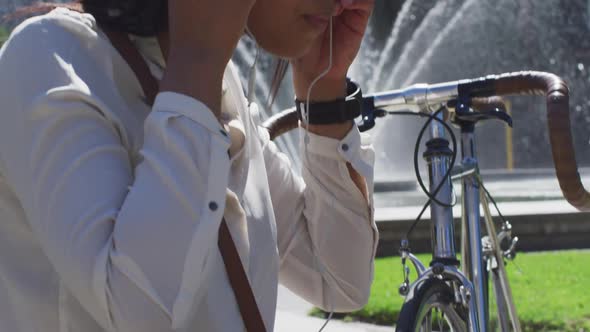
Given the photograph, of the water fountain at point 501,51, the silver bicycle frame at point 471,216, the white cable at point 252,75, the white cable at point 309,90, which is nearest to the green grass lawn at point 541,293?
the silver bicycle frame at point 471,216

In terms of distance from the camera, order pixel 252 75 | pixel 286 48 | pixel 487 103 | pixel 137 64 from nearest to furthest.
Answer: pixel 137 64 → pixel 286 48 → pixel 252 75 → pixel 487 103

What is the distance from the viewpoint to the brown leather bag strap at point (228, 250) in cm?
138

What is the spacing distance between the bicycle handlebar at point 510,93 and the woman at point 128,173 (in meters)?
0.99

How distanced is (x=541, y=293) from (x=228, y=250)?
4844 mm

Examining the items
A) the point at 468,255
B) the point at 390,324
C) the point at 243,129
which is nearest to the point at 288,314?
the point at 390,324

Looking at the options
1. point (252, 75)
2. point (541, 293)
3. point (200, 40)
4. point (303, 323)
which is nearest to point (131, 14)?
point (200, 40)

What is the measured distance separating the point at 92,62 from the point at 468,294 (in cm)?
163

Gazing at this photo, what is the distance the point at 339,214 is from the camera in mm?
1944

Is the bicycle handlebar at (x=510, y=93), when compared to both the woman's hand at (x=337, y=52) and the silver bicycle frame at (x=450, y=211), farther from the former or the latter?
the woman's hand at (x=337, y=52)

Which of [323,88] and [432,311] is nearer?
[323,88]

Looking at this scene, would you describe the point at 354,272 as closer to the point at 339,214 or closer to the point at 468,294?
the point at 339,214

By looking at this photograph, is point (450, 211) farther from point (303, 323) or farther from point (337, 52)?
point (303, 323)

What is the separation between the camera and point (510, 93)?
2.83 metres

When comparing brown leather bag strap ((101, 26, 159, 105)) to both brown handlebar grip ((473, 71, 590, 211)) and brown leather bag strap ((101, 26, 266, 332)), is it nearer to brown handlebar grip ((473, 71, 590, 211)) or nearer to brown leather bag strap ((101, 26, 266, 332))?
brown leather bag strap ((101, 26, 266, 332))
